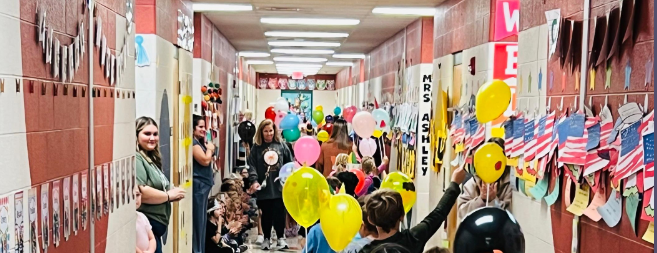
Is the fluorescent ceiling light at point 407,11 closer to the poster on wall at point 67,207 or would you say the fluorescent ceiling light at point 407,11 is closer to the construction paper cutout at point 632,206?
the construction paper cutout at point 632,206

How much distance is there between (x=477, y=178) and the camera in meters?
4.36

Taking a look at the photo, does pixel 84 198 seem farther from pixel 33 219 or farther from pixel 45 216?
pixel 33 219

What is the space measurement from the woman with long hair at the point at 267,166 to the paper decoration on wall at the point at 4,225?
5.29 m

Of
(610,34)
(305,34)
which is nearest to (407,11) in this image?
(305,34)

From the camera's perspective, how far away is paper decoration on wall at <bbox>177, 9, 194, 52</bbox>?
20.1 ft

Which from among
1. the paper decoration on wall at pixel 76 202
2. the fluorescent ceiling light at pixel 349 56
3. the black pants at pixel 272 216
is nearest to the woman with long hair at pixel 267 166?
the black pants at pixel 272 216

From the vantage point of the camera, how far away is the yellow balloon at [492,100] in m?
3.89

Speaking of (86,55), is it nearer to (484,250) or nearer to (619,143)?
(484,250)

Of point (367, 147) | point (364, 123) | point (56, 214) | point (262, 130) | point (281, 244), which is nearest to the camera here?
point (56, 214)

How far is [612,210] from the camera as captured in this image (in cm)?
285

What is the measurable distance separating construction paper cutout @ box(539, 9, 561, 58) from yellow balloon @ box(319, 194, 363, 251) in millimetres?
1383

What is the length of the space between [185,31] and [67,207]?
4.01 m

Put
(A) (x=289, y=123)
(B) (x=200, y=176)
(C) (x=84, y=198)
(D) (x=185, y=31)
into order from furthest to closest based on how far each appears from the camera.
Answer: (A) (x=289, y=123), (B) (x=200, y=176), (D) (x=185, y=31), (C) (x=84, y=198)

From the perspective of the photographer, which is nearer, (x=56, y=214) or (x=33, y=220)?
(x=33, y=220)
